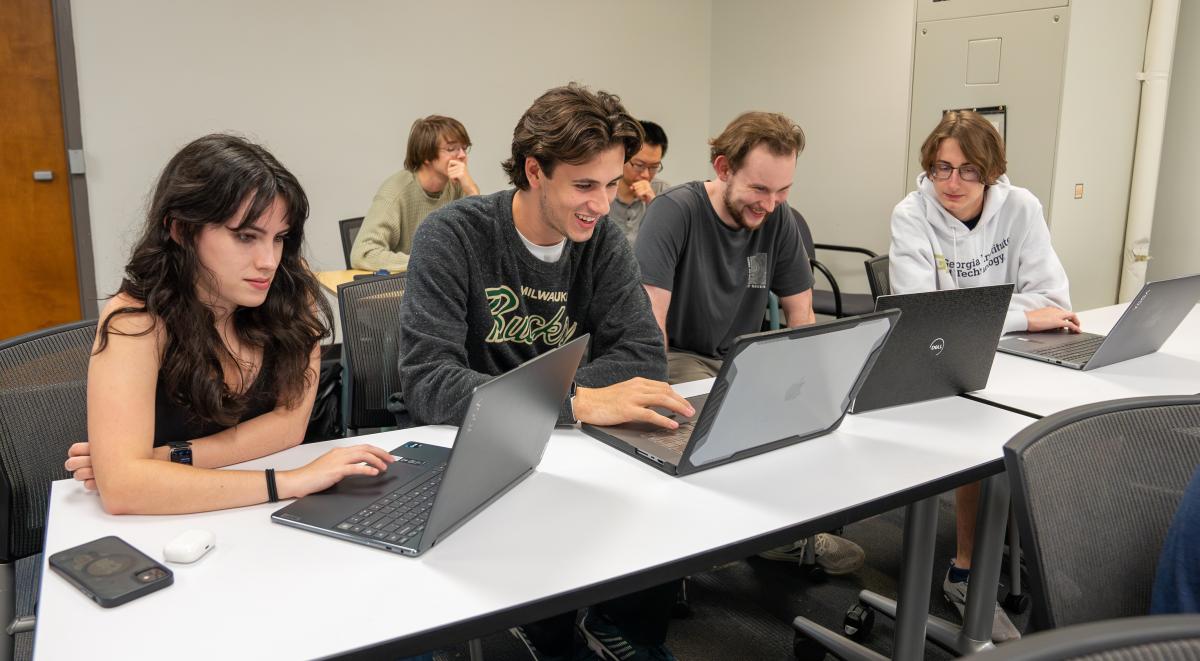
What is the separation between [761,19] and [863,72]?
2.79 ft

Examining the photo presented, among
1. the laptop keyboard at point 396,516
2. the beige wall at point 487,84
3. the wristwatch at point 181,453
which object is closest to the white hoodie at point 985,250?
the beige wall at point 487,84

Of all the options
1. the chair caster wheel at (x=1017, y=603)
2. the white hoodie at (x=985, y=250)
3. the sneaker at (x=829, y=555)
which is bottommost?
the chair caster wheel at (x=1017, y=603)

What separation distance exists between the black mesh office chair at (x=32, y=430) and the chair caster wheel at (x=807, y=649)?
1.56m

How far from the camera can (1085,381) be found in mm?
1968

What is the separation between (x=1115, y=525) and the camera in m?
1.07

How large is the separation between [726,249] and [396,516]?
4.67 feet

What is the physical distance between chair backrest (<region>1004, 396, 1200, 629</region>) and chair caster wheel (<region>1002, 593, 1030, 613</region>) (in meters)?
1.30

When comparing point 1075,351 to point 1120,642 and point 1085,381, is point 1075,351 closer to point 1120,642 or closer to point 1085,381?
point 1085,381

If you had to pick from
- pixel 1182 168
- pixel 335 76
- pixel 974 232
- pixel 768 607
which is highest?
pixel 335 76

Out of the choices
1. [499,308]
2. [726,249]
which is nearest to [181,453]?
[499,308]

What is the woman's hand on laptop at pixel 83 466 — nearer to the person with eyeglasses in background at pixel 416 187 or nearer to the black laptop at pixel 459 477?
the black laptop at pixel 459 477

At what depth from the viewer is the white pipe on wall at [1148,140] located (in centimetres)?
367

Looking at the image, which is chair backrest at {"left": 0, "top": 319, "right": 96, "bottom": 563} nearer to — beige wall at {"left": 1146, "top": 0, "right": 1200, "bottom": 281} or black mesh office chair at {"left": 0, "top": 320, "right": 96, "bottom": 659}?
black mesh office chair at {"left": 0, "top": 320, "right": 96, "bottom": 659}

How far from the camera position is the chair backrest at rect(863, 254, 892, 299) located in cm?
250
